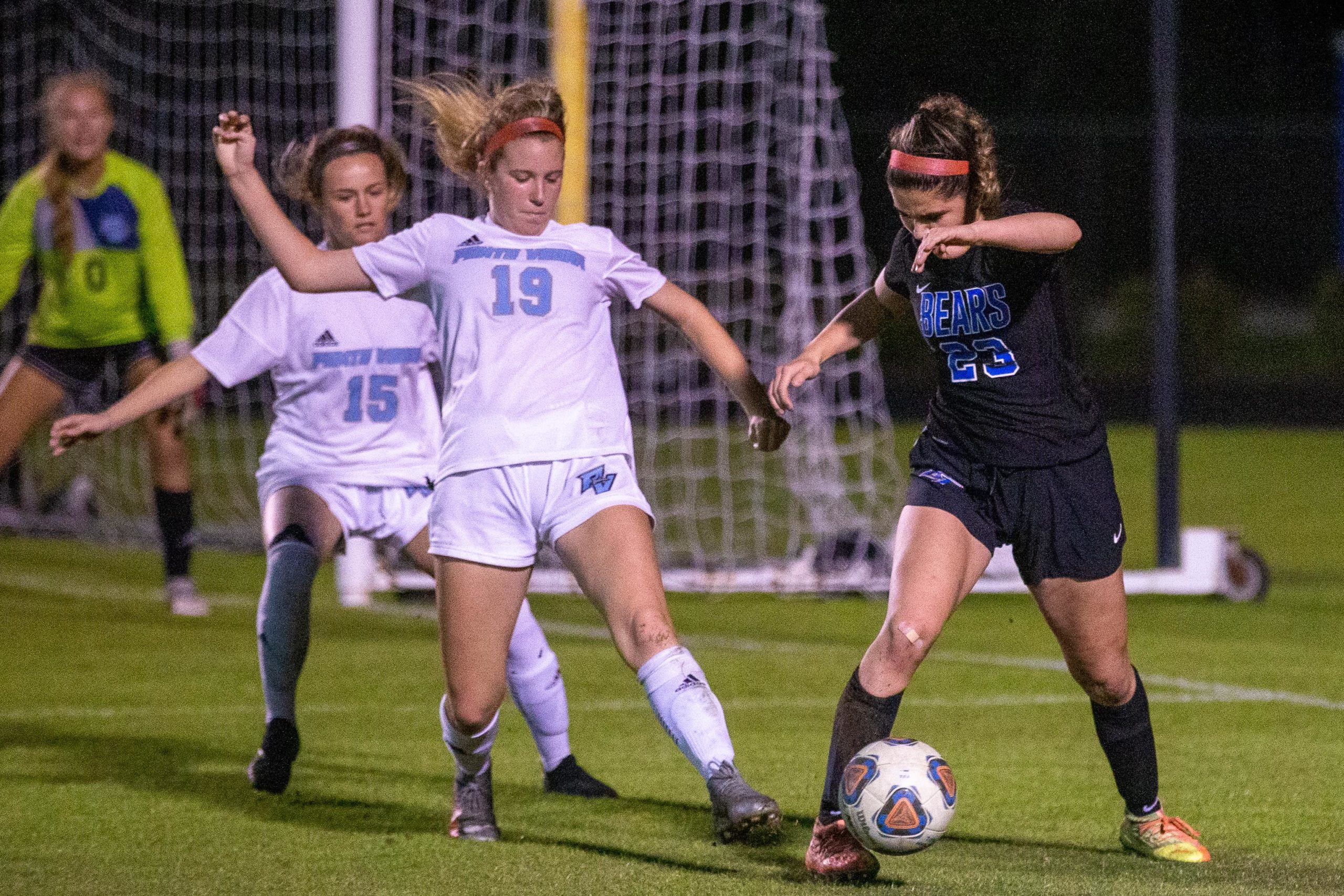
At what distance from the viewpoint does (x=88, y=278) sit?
27.9 ft

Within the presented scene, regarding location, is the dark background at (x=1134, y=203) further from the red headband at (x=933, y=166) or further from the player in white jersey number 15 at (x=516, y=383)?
the red headband at (x=933, y=166)

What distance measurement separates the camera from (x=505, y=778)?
5.86 metres

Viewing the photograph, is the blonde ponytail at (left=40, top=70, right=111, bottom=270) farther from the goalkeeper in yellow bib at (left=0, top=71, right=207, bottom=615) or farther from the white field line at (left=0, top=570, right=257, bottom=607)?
the white field line at (left=0, top=570, right=257, bottom=607)

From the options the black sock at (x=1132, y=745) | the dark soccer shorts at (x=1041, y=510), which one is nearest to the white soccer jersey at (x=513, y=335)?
the dark soccer shorts at (x=1041, y=510)

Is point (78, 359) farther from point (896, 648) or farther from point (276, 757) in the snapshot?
point (896, 648)

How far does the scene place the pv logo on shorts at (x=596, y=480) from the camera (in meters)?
4.41

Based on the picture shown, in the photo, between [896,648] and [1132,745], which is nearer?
[896,648]

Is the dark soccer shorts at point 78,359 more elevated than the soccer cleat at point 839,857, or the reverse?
the dark soccer shorts at point 78,359

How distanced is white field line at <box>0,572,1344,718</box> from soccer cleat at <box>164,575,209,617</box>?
1.09 m

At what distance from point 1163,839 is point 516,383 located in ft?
6.27

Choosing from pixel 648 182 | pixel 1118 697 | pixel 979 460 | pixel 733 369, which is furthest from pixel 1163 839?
pixel 648 182

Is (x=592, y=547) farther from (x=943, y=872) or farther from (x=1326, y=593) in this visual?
(x=1326, y=593)

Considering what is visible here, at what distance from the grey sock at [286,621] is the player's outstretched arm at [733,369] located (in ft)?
4.98

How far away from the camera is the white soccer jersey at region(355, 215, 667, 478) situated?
14.5 feet
